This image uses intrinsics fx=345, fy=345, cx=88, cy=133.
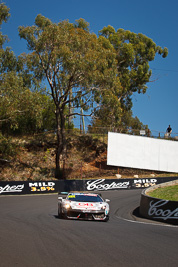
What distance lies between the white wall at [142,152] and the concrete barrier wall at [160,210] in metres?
21.9

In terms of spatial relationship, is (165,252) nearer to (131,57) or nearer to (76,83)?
(76,83)

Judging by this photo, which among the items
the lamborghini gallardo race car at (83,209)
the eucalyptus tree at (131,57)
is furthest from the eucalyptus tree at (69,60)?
the lamborghini gallardo race car at (83,209)

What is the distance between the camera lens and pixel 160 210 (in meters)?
15.3

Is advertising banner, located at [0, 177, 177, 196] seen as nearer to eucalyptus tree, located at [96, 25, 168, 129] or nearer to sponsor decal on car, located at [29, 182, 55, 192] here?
sponsor decal on car, located at [29, 182, 55, 192]

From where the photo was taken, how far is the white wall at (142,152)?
131 ft

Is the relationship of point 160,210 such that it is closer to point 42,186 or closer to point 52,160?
point 42,186

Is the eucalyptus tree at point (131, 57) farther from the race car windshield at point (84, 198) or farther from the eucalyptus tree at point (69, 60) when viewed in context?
the race car windshield at point (84, 198)

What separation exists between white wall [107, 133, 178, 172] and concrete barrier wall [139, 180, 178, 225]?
863 inches

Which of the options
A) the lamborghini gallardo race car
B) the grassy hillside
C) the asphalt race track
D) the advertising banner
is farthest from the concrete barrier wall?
the grassy hillside

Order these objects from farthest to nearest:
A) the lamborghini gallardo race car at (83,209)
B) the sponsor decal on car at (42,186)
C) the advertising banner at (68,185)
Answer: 1. the sponsor decal on car at (42,186)
2. the advertising banner at (68,185)
3. the lamborghini gallardo race car at (83,209)

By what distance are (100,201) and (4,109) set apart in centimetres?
2076

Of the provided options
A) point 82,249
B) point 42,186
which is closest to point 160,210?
point 82,249

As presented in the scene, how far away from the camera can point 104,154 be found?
46.0m

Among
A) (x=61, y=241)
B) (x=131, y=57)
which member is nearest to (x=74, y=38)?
(x=131, y=57)
